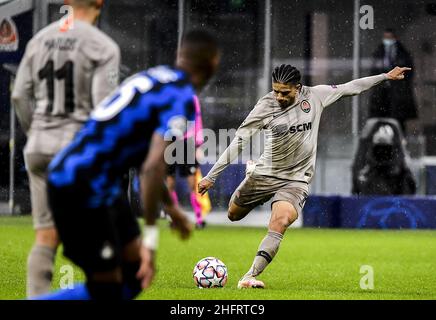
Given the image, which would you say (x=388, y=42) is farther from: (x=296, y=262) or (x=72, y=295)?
(x=72, y=295)

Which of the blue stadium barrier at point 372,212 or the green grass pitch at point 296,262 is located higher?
the blue stadium barrier at point 372,212

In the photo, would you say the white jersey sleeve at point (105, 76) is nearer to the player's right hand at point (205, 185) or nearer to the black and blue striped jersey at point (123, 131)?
the black and blue striped jersey at point (123, 131)

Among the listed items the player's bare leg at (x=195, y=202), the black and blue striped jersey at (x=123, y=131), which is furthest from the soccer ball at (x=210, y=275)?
the player's bare leg at (x=195, y=202)

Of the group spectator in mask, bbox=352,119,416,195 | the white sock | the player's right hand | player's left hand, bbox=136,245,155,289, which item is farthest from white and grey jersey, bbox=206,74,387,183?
spectator in mask, bbox=352,119,416,195

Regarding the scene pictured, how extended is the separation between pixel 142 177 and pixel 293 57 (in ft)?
49.6

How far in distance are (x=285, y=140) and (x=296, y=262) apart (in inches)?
104

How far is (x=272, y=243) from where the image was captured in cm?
859

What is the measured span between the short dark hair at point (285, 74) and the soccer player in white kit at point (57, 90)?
275 centimetres

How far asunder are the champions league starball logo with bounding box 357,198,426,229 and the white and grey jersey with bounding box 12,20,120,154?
37.8ft

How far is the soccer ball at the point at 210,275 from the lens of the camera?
27.7 feet

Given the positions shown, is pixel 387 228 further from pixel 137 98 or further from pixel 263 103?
pixel 137 98

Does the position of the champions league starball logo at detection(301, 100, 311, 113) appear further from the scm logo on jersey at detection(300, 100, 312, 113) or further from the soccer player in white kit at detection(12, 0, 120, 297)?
the soccer player in white kit at detection(12, 0, 120, 297)

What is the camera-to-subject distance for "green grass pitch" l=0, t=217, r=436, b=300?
8219 millimetres
